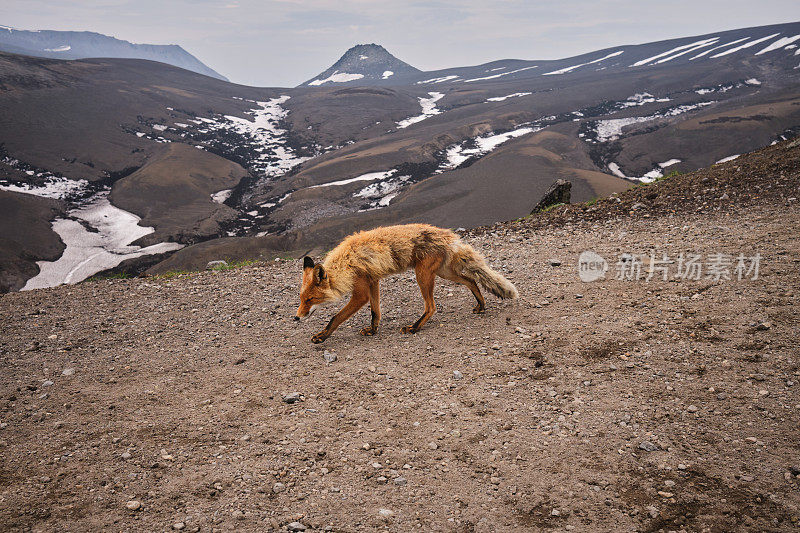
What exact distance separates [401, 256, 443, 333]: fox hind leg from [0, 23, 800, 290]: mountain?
47.5ft

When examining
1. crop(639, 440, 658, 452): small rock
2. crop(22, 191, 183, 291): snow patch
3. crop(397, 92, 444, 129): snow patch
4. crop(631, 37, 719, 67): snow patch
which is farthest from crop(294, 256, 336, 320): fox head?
crop(631, 37, 719, 67): snow patch

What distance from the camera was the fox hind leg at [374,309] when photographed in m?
7.04

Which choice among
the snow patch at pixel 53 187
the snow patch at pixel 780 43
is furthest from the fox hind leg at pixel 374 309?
the snow patch at pixel 780 43

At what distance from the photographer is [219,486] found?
4059 mm

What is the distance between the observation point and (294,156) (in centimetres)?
5338

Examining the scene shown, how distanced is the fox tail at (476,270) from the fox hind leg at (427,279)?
29cm

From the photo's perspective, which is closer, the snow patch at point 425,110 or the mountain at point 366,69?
the snow patch at point 425,110

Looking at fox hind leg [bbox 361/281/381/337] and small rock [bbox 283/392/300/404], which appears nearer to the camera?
small rock [bbox 283/392/300/404]

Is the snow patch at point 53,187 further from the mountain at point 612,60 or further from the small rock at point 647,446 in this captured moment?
the mountain at point 612,60

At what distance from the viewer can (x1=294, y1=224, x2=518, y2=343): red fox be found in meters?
6.57

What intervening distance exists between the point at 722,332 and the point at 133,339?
28.7 ft

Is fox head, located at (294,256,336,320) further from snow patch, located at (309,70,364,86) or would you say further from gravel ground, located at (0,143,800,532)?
snow patch, located at (309,70,364,86)

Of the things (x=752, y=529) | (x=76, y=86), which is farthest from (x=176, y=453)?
(x=76, y=86)

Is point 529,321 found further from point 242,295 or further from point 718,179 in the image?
point 718,179
